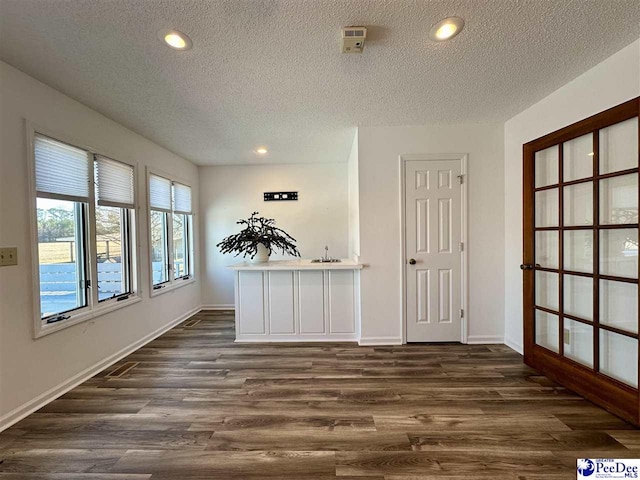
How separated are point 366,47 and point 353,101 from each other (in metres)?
0.72

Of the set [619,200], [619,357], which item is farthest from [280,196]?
[619,357]

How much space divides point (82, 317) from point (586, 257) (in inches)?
170

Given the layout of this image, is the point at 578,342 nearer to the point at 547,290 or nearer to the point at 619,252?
the point at 547,290

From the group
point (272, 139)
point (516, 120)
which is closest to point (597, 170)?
point (516, 120)

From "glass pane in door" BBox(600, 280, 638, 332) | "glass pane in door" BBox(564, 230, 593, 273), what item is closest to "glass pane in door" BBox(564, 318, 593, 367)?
"glass pane in door" BBox(600, 280, 638, 332)

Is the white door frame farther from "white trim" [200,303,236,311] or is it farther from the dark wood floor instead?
"white trim" [200,303,236,311]

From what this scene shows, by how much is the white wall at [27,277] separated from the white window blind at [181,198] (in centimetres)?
126

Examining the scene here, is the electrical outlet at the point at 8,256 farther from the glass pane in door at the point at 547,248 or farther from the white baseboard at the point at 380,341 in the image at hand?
the glass pane in door at the point at 547,248

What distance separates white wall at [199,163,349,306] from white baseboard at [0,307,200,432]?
5.28 feet

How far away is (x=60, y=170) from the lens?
2330mm

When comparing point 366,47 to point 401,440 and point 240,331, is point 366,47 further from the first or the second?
point 240,331

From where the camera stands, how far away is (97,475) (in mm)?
1511

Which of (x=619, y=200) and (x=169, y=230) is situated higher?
(x=619, y=200)

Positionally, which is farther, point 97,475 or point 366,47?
point 366,47
